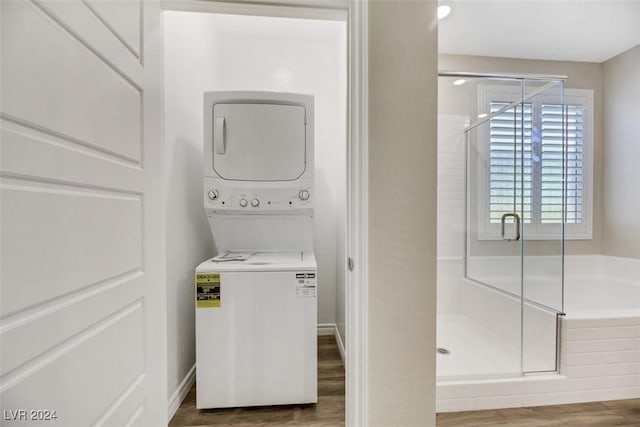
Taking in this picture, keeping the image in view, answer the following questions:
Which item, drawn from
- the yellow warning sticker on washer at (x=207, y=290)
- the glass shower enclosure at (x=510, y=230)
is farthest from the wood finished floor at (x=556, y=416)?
the yellow warning sticker on washer at (x=207, y=290)

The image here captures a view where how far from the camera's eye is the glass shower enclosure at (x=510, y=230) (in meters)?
1.84

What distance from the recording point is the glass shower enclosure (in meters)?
1.84

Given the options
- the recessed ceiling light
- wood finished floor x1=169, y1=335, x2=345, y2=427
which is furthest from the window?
wood finished floor x1=169, y1=335, x2=345, y2=427

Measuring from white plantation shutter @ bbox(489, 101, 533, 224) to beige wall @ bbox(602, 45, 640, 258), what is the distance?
3.79ft

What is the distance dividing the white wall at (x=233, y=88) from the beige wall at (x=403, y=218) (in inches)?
34.2

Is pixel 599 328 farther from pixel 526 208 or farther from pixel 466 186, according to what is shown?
pixel 466 186

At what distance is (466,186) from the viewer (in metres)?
2.65

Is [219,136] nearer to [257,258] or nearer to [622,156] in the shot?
[257,258]

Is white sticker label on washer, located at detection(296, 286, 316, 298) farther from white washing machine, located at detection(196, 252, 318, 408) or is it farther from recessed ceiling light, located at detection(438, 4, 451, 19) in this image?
recessed ceiling light, located at detection(438, 4, 451, 19)

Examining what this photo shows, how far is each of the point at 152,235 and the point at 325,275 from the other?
5.86 feet

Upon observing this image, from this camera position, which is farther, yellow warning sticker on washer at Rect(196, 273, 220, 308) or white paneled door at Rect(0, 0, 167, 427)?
yellow warning sticker on washer at Rect(196, 273, 220, 308)

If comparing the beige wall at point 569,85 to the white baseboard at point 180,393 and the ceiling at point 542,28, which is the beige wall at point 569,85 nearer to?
the ceiling at point 542,28

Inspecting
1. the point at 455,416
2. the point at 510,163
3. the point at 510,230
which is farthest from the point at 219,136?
the point at 510,230

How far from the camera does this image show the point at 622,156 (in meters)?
2.52
